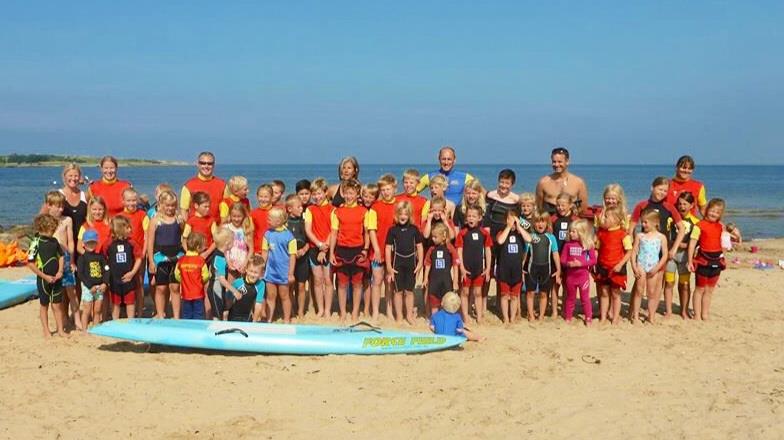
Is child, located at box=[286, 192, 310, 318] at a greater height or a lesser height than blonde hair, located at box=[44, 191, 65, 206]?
lesser

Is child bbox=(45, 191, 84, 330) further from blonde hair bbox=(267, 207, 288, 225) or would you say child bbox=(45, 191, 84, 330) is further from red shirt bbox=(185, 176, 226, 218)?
blonde hair bbox=(267, 207, 288, 225)

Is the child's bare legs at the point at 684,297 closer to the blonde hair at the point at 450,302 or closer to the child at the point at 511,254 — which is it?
the child at the point at 511,254

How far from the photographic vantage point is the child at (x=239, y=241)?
288 inches

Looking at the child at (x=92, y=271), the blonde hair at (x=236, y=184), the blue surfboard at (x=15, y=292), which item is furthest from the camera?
the blue surfboard at (x=15, y=292)

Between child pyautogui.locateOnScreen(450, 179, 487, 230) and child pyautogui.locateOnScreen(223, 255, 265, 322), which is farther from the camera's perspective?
child pyautogui.locateOnScreen(450, 179, 487, 230)

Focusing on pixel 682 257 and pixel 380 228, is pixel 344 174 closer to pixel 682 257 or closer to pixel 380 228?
pixel 380 228

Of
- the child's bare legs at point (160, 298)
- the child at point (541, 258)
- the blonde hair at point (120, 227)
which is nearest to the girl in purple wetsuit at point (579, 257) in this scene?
the child at point (541, 258)

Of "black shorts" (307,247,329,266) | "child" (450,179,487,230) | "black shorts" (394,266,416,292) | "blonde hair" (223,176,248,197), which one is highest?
"blonde hair" (223,176,248,197)

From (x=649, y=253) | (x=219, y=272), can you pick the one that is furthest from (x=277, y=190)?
(x=649, y=253)

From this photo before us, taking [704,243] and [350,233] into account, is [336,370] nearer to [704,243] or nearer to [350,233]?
[350,233]

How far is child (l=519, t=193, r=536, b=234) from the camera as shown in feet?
25.3

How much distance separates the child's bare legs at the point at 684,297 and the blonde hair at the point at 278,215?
16.8 ft

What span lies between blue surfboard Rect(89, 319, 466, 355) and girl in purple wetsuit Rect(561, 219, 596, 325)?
5.85 ft

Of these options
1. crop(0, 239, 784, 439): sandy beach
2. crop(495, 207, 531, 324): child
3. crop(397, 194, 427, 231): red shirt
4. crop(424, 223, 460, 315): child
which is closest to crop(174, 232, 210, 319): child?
crop(0, 239, 784, 439): sandy beach
